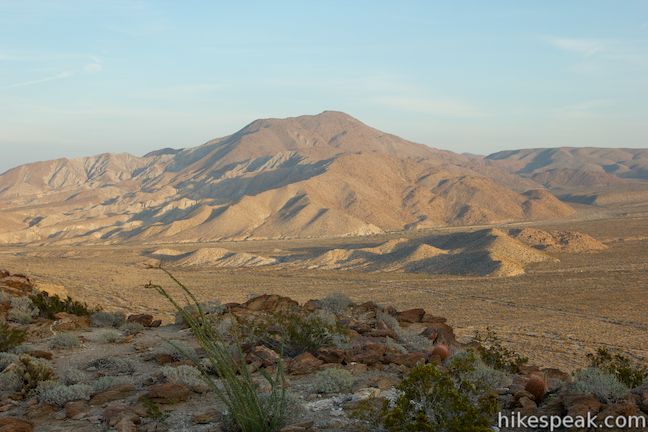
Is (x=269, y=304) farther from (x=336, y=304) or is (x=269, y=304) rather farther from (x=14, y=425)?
(x=14, y=425)

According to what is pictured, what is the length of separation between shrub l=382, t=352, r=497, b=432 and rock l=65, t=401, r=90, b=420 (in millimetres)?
3038

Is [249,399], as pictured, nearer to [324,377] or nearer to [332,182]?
[324,377]

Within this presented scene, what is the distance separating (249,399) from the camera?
5137mm

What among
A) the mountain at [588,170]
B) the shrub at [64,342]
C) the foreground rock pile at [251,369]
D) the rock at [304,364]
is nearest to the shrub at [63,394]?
the foreground rock pile at [251,369]

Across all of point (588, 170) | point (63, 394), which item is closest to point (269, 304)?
point (63, 394)

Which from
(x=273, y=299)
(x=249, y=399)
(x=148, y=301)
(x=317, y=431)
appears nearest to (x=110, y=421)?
(x=249, y=399)

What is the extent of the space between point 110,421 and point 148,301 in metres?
22.6

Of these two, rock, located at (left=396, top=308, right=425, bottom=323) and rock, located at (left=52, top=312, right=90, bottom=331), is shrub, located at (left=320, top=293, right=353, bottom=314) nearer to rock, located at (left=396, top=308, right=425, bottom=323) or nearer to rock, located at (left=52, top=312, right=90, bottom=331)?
rock, located at (left=396, top=308, right=425, bottom=323)

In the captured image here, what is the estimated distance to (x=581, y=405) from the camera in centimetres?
504

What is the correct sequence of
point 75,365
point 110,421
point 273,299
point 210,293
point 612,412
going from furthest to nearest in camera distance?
point 210,293
point 273,299
point 75,365
point 110,421
point 612,412

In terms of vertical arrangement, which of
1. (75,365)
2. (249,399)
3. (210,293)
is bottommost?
(210,293)

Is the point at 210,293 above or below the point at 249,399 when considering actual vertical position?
below

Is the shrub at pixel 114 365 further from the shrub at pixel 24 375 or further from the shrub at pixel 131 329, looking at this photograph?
the shrub at pixel 131 329

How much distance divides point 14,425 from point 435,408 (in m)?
3.71
